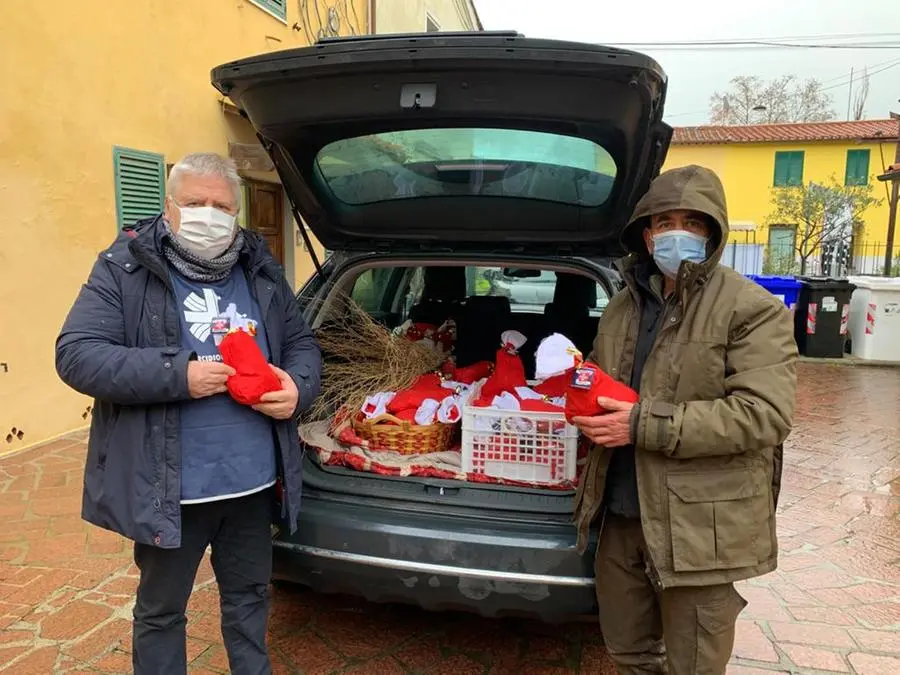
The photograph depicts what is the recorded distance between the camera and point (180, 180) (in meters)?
1.90

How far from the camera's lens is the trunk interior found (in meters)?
2.26

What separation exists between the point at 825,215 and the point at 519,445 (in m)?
21.2

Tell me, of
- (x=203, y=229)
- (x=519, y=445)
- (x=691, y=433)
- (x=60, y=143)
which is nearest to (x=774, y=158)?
(x=60, y=143)

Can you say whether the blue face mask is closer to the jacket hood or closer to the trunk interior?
the jacket hood

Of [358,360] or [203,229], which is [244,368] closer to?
[203,229]

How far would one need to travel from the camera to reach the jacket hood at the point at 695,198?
1.80m

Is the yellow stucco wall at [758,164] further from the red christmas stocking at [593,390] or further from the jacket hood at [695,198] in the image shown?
the red christmas stocking at [593,390]

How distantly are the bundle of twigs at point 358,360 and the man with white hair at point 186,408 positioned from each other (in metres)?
0.66

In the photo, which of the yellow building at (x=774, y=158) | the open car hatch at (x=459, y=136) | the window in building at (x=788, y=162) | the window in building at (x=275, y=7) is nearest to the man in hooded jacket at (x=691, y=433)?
the open car hatch at (x=459, y=136)

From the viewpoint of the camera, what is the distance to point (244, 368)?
5.98ft

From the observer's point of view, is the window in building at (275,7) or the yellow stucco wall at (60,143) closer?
the yellow stucco wall at (60,143)

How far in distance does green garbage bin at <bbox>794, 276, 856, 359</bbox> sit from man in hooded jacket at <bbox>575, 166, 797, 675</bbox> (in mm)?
7679

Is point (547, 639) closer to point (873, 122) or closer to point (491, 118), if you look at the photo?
point (491, 118)

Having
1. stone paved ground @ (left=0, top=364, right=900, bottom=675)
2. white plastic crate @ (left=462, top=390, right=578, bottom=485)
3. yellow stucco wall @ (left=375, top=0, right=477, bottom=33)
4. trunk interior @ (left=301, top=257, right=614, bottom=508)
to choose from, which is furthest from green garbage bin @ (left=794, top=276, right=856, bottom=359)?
white plastic crate @ (left=462, top=390, right=578, bottom=485)
